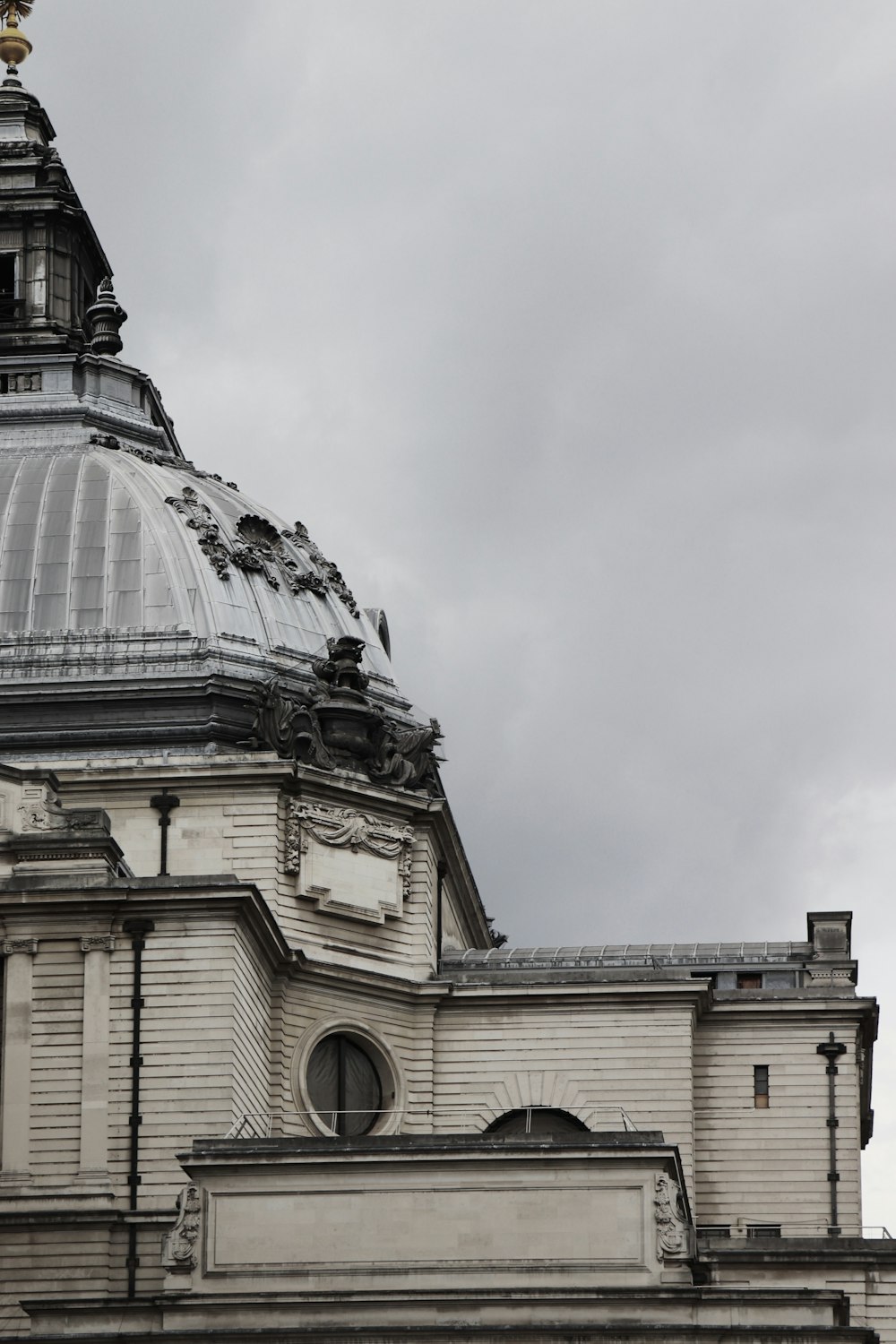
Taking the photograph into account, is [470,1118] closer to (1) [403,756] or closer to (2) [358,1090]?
(2) [358,1090]

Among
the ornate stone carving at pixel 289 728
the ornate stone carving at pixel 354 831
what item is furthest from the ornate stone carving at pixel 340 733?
the ornate stone carving at pixel 354 831

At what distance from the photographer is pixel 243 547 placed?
9738 cm

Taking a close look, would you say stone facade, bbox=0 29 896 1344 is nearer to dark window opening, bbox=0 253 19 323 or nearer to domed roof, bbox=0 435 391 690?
domed roof, bbox=0 435 391 690

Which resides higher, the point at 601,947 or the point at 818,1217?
the point at 601,947

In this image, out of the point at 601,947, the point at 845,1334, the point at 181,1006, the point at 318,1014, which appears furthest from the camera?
the point at 601,947

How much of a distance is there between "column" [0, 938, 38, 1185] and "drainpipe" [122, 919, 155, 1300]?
8.24 feet

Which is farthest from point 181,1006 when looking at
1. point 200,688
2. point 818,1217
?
point 818,1217

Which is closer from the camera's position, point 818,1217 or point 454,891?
point 818,1217

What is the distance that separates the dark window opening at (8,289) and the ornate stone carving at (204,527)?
16851mm

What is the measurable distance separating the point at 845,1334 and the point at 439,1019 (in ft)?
70.4

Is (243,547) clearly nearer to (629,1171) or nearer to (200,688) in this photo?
(200,688)

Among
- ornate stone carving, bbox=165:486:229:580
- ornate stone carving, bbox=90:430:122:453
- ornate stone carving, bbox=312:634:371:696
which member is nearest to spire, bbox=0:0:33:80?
ornate stone carving, bbox=90:430:122:453

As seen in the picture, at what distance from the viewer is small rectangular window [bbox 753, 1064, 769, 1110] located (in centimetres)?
8944

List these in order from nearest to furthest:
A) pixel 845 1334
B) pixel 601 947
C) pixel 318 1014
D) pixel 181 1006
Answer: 1. pixel 845 1334
2. pixel 181 1006
3. pixel 318 1014
4. pixel 601 947
